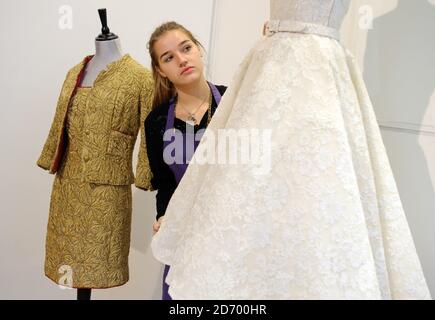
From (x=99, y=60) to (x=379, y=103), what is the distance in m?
0.90

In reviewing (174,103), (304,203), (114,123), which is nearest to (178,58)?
(174,103)

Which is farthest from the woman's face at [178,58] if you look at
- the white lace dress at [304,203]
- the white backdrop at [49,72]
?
the white backdrop at [49,72]

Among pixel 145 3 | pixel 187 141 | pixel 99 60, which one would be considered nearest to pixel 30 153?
pixel 99 60

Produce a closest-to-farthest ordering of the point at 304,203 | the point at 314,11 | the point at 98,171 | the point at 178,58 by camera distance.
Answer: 1. the point at 304,203
2. the point at 314,11
3. the point at 178,58
4. the point at 98,171

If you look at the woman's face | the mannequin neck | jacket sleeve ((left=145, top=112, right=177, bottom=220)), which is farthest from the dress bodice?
the mannequin neck

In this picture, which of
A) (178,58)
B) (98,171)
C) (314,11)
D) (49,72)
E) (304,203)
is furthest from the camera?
(49,72)

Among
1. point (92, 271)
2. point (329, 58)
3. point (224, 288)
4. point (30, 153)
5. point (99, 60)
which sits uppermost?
point (329, 58)

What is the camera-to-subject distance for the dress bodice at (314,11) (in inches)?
33.6

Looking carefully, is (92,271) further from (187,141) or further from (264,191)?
(264,191)

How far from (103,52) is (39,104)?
1.91 feet

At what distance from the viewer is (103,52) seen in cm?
137

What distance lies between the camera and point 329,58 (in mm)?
826

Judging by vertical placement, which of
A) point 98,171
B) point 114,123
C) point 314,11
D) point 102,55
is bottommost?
point 98,171

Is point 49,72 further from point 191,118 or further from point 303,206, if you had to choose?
point 303,206
